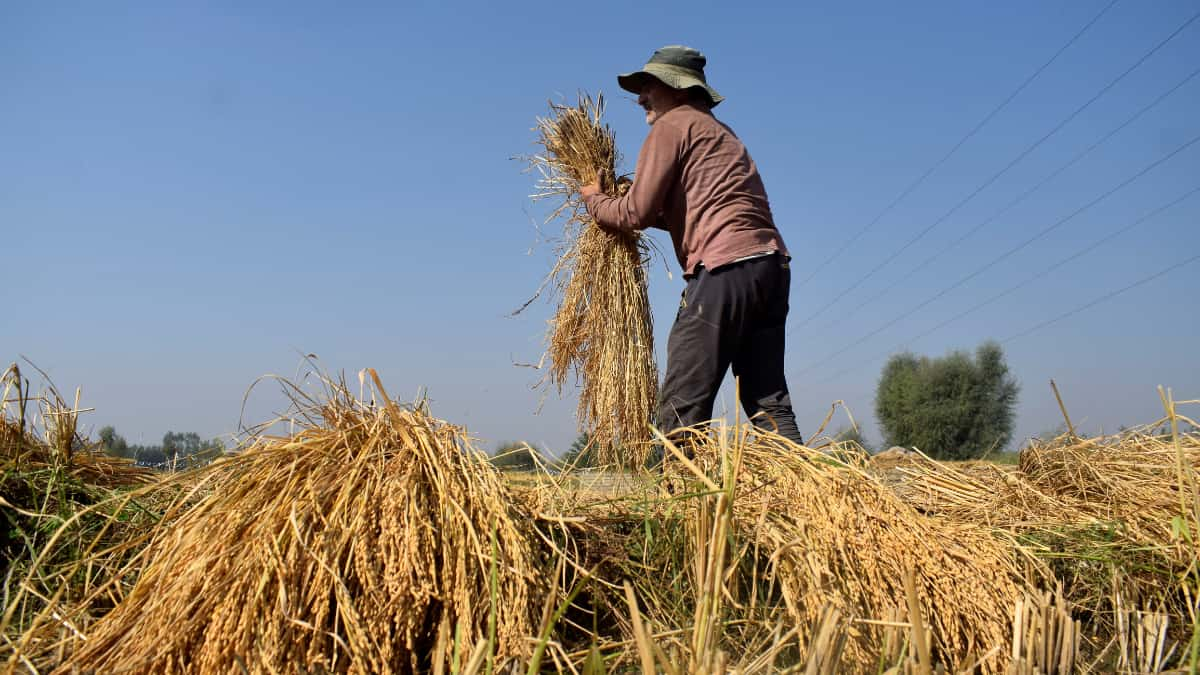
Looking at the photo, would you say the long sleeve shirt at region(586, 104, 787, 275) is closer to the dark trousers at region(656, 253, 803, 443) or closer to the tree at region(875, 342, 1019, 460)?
the dark trousers at region(656, 253, 803, 443)

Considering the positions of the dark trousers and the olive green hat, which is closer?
the dark trousers

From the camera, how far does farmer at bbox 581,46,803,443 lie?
321cm

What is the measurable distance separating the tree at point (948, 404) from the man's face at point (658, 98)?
76.1 ft

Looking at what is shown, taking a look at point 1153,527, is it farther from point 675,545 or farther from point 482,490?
point 482,490

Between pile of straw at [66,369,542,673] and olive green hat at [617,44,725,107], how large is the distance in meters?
2.47

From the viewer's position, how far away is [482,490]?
5.27 feet

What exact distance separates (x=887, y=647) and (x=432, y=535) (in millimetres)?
792

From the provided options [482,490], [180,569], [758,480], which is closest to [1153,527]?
[758,480]

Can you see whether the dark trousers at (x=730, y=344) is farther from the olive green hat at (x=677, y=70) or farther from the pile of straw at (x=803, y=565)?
the pile of straw at (x=803, y=565)

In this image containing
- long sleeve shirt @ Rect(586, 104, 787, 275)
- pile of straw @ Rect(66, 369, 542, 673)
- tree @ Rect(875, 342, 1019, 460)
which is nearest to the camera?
pile of straw @ Rect(66, 369, 542, 673)

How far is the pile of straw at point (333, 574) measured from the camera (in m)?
1.34

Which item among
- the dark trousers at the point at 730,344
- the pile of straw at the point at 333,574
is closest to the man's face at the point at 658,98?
the dark trousers at the point at 730,344

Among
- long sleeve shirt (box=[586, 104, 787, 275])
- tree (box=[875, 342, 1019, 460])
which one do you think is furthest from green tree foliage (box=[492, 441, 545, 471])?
tree (box=[875, 342, 1019, 460])

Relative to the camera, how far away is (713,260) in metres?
3.28
